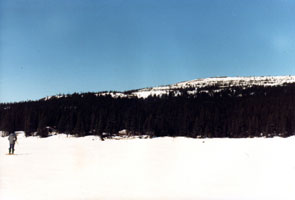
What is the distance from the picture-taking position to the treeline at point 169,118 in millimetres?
57509

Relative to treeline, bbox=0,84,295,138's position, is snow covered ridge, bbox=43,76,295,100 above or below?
above

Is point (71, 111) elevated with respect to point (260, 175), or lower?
elevated

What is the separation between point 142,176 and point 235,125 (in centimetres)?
4587

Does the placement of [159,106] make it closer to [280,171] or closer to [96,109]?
[96,109]

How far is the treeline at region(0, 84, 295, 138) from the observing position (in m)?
57.5

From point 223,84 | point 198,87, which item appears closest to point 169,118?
point 198,87

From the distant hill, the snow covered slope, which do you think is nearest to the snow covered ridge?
the snow covered slope

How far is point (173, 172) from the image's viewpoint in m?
18.4

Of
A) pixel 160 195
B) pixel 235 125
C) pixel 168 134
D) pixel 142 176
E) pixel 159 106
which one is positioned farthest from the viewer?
pixel 159 106

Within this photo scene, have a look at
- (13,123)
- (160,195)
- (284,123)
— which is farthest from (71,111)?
(160,195)

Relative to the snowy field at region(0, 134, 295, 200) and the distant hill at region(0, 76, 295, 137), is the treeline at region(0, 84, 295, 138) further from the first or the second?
the snowy field at region(0, 134, 295, 200)

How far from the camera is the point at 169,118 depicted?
6488 centimetres

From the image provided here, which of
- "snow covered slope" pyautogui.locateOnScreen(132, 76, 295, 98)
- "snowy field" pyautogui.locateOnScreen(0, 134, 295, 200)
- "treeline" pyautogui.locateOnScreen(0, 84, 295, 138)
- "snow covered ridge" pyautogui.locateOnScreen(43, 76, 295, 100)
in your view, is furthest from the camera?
"snow covered slope" pyautogui.locateOnScreen(132, 76, 295, 98)

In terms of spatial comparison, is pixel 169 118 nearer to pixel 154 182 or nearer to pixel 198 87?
pixel 154 182
